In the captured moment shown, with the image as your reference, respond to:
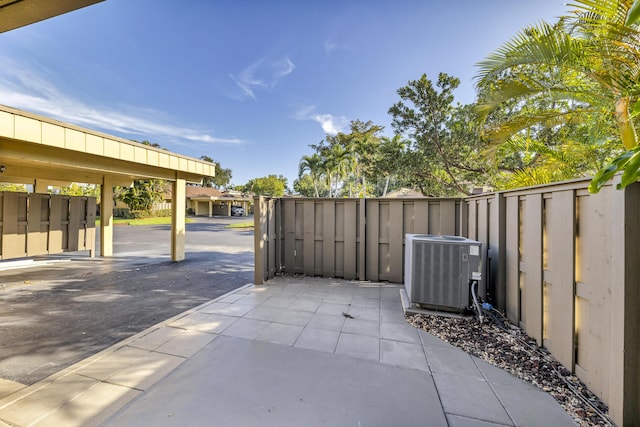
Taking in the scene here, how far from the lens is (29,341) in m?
2.74

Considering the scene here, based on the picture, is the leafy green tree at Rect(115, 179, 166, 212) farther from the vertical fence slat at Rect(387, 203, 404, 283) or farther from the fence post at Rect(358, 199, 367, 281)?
the vertical fence slat at Rect(387, 203, 404, 283)

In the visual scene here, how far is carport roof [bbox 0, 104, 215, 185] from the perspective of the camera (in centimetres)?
397

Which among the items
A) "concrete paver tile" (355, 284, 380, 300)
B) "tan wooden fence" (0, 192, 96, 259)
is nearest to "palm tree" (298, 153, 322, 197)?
"tan wooden fence" (0, 192, 96, 259)

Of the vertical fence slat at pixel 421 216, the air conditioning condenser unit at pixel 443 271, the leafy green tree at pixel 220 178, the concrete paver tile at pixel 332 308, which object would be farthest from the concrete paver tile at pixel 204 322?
the leafy green tree at pixel 220 178

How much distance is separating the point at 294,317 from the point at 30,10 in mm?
3536

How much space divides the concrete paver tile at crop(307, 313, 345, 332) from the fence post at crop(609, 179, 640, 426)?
7.48ft

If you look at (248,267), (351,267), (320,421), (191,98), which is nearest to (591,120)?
(351,267)

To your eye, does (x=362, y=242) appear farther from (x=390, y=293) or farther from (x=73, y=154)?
(x=73, y=154)

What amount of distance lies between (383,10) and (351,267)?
640 cm

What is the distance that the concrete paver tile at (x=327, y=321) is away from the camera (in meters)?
3.12

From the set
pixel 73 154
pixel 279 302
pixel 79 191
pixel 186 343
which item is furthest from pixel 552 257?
pixel 79 191

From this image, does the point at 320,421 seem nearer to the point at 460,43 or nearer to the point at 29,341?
the point at 29,341

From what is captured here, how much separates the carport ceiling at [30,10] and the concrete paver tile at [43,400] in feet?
8.27

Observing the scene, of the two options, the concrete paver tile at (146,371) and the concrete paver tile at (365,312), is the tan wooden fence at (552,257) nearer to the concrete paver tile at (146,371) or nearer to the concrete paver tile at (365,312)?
the concrete paver tile at (365,312)
